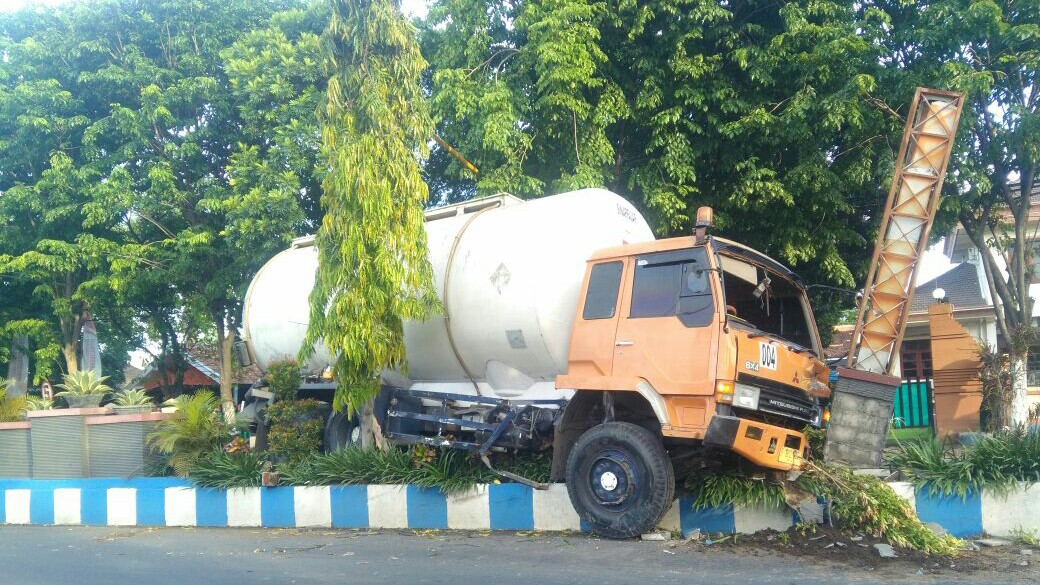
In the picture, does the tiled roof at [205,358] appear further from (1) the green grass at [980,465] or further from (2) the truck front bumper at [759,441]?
(1) the green grass at [980,465]

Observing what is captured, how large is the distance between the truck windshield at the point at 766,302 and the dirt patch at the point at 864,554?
1.80 metres

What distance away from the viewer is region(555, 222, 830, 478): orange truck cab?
266 inches

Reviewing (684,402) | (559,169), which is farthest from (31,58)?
(684,402)

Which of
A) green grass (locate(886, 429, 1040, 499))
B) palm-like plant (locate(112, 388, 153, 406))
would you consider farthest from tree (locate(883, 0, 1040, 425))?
palm-like plant (locate(112, 388, 153, 406))

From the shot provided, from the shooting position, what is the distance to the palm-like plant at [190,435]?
10.3 m

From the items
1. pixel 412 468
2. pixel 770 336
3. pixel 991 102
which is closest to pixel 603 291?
pixel 770 336

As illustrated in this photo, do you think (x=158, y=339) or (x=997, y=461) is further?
(x=158, y=339)

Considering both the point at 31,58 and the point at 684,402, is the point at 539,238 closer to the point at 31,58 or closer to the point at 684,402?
the point at 684,402

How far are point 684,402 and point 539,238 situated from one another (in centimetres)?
246

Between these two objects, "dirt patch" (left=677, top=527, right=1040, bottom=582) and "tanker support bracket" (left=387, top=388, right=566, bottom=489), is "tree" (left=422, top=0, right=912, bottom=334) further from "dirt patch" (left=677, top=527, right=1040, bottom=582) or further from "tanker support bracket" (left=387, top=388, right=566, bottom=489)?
"dirt patch" (left=677, top=527, right=1040, bottom=582)

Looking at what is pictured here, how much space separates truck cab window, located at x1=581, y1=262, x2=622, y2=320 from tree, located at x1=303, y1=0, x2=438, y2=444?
75.6 inches

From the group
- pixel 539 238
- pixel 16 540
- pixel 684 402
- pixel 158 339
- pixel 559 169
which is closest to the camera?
pixel 684 402

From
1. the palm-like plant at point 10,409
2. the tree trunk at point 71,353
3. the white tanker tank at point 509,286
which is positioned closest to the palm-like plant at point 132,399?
the palm-like plant at point 10,409

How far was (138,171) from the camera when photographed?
1547 cm
